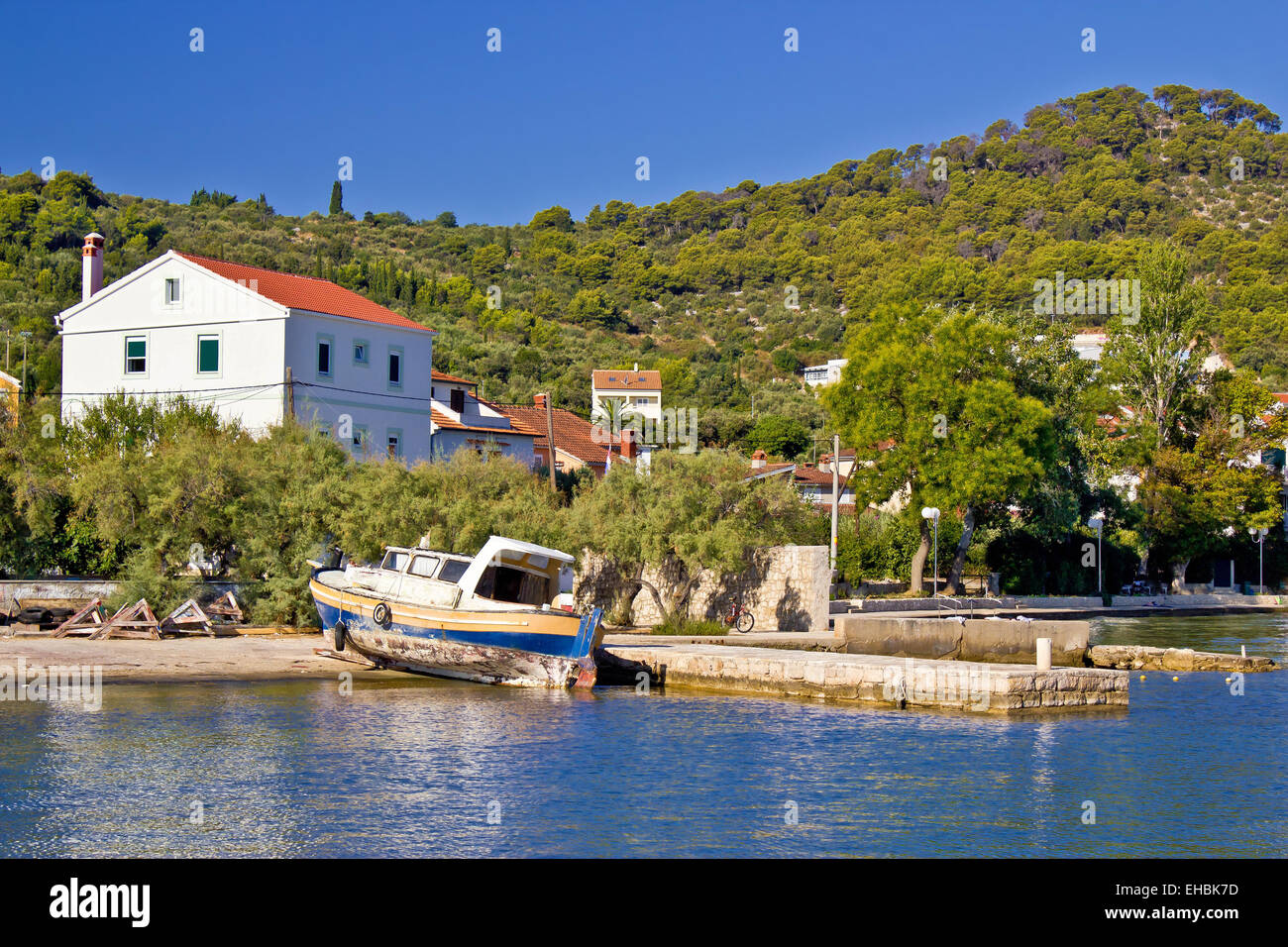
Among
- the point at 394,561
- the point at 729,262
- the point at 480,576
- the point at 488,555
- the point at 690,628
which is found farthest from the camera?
the point at 729,262

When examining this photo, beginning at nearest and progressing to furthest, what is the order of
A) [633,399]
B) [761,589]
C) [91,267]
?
[761,589] < [91,267] < [633,399]

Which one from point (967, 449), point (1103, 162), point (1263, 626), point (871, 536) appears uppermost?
point (1103, 162)

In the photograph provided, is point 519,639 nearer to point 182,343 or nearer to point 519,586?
point 519,586

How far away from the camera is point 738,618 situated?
35906mm

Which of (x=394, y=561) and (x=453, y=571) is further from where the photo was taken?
(x=394, y=561)

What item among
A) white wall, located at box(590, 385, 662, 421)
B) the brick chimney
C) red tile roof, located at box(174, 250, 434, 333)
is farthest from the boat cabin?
white wall, located at box(590, 385, 662, 421)

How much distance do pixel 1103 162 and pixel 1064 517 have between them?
154665 mm

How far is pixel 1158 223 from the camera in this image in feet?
534

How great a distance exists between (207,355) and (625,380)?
Answer: 5899cm

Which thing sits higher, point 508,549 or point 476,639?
point 508,549

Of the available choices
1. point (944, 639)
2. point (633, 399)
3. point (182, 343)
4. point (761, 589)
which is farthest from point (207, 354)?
point (633, 399)

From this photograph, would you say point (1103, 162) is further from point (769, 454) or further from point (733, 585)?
point (733, 585)

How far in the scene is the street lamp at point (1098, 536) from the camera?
5612cm
